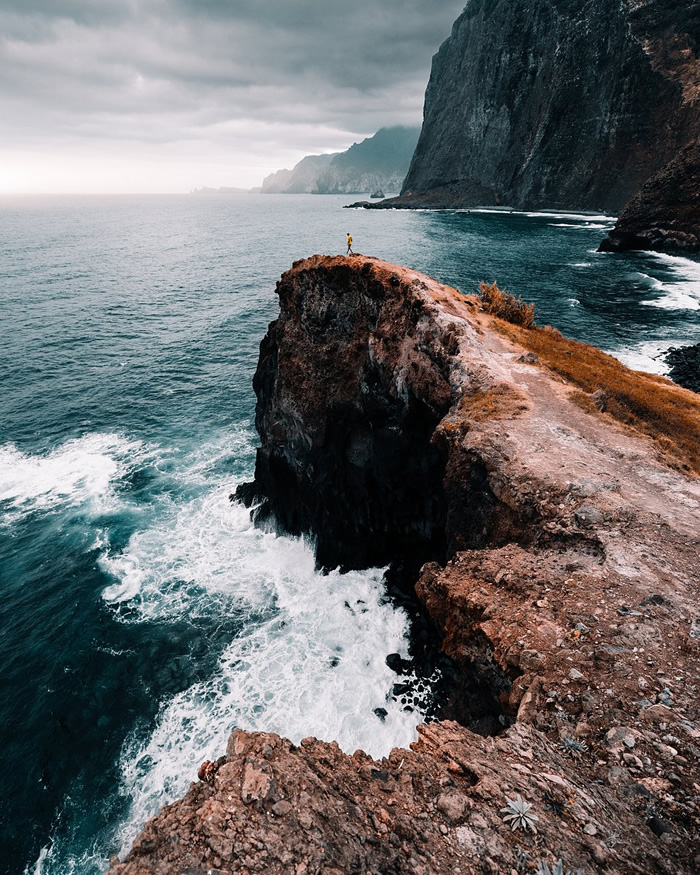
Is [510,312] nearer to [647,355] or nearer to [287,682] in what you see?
[647,355]

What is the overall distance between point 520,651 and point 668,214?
129m

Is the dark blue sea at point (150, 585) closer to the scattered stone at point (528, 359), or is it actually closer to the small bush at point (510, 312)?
the scattered stone at point (528, 359)

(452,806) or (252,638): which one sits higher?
(452,806)

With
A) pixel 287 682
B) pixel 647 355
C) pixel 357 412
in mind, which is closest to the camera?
pixel 287 682

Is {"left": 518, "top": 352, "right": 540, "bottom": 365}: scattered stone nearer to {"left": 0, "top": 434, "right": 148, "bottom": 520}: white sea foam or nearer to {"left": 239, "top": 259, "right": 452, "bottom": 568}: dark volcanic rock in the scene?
{"left": 239, "top": 259, "right": 452, "bottom": 568}: dark volcanic rock

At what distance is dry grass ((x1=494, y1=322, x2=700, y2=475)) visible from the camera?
19.7 meters

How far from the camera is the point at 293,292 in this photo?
34688 millimetres

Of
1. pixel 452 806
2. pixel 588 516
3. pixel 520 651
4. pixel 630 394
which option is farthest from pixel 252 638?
pixel 630 394

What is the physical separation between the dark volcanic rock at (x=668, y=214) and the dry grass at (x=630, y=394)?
97.5 metres

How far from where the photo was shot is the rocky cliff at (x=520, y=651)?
6.90 meters

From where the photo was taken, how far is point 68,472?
130 ft

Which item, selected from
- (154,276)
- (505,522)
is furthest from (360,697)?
(154,276)

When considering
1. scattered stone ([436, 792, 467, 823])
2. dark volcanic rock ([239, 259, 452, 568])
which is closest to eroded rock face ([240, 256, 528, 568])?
dark volcanic rock ([239, 259, 452, 568])

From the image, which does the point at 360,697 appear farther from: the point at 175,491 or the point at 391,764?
the point at 175,491
